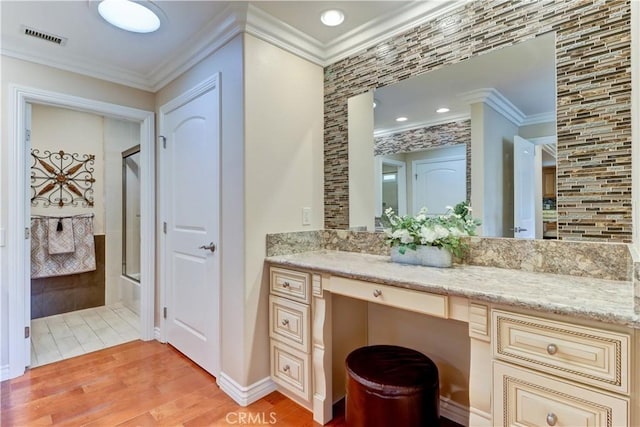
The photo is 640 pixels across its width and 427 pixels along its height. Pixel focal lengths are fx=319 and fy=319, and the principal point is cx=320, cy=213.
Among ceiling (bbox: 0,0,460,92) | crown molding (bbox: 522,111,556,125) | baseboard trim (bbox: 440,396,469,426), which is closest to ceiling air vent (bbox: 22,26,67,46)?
ceiling (bbox: 0,0,460,92)

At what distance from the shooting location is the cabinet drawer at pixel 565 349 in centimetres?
90

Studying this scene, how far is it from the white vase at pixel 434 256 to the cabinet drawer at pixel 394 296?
0.35 m

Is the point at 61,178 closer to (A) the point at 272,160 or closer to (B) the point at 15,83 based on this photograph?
(B) the point at 15,83

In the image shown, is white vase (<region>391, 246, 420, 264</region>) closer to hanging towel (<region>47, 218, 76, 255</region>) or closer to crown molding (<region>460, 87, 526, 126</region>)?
crown molding (<region>460, 87, 526, 126</region>)

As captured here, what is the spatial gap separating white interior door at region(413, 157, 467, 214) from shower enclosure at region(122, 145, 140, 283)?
317cm

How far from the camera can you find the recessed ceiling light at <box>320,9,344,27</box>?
6.15 feet

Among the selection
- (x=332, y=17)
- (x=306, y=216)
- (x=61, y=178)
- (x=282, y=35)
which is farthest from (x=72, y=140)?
(x=332, y=17)

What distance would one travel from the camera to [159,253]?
2789 millimetres

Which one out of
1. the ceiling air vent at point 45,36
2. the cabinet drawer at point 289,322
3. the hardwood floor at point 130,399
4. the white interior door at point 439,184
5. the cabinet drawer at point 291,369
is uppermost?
the ceiling air vent at point 45,36

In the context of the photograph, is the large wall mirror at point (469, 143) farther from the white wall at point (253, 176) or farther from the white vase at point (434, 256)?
the white wall at point (253, 176)

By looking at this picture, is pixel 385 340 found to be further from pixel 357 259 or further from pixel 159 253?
pixel 159 253

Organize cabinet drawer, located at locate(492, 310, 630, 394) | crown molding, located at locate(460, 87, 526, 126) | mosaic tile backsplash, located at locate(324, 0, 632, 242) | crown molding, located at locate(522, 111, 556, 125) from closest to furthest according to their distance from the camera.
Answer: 1. cabinet drawer, located at locate(492, 310, 630, 394)
2. mosaic tile backsplash, located at locate(324, 0, 632, 242)
3. crown molding, located at locate(522, 111, 556, 125)
4. crown molding, located at locate(460, 87, 526, 126)

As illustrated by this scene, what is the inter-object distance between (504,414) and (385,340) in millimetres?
924

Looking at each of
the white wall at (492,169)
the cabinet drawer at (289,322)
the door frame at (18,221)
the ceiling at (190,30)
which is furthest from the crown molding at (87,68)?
the white wall at (492,169)
